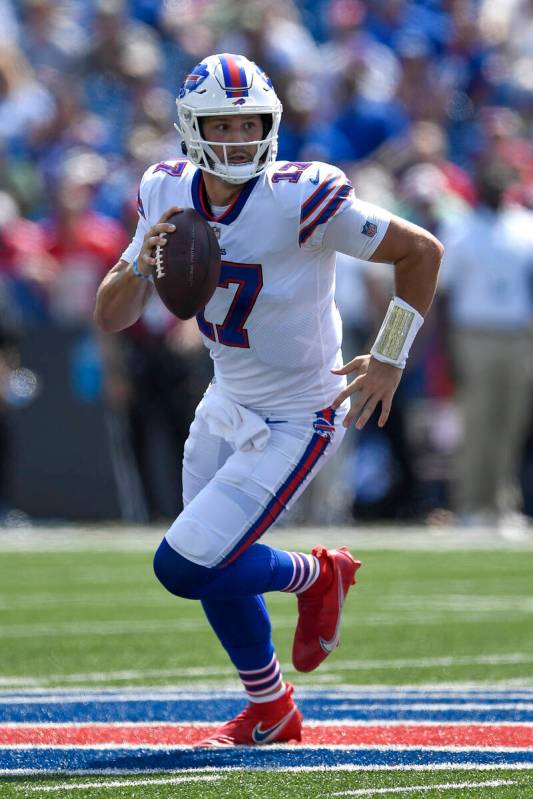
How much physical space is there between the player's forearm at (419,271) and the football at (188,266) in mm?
525

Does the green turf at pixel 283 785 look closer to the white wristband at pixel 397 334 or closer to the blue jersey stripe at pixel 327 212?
the white wristband at pixel 397 334

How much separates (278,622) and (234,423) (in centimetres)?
284

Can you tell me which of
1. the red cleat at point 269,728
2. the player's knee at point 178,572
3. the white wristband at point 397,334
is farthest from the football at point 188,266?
the red cleat at point 269,728

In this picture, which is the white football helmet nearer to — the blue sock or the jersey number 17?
the jersey number 17

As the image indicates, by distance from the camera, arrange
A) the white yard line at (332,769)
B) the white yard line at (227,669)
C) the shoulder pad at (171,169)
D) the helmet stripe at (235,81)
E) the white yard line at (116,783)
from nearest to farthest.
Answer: the white yard line at (116,783) < the white yard line at (332,769) < the helmet stripe at (235,81) < the shoulder pad at (171,169) < the white yard line at (227,669)

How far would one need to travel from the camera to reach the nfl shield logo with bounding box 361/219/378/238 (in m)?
4.39

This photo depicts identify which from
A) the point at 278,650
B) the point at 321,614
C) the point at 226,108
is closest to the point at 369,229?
the point at 226,108

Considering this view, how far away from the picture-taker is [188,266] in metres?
4.24

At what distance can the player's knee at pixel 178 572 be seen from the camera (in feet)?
14.3

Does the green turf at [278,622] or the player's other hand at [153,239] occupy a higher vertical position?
the player's other hand at [153,239]

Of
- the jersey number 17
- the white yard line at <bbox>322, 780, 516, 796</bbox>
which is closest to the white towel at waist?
the jersey number 17

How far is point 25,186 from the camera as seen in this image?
12664mm

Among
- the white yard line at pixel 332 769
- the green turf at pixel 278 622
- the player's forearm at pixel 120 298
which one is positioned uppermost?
the player's forearm at pixel 120 298

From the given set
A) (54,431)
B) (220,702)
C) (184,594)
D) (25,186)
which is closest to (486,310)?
(54,431)
